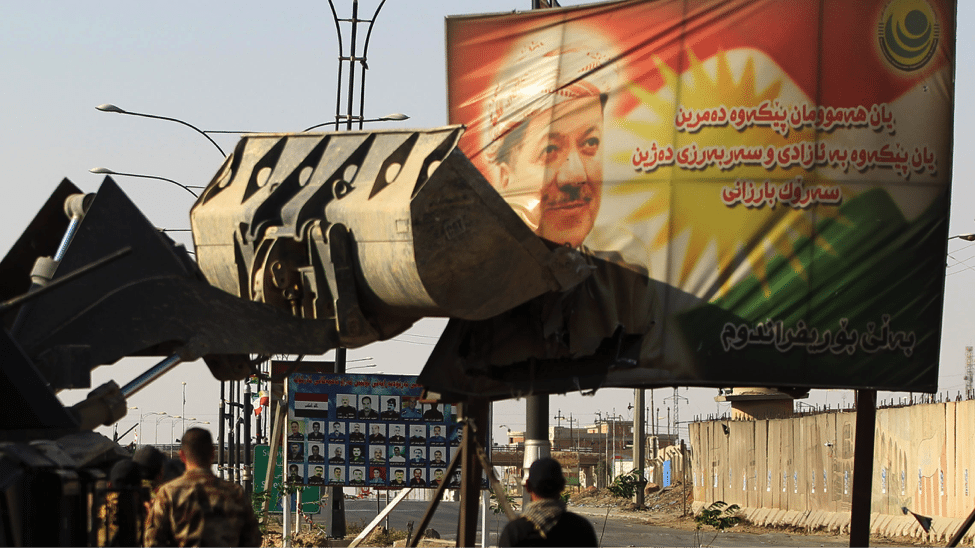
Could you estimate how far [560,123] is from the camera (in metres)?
13.8

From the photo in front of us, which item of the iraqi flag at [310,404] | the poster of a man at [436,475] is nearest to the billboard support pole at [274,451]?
the iraqi flag at [310,404]

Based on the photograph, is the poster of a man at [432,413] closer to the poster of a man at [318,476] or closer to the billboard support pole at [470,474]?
the poster of a man at [318,476]

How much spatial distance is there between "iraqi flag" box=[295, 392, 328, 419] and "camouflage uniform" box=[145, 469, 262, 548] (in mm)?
12582

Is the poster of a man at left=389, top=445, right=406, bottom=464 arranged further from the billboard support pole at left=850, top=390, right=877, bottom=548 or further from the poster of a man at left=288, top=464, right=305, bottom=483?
the billboard support pole at left=850, top=390, right=877, bottom=548

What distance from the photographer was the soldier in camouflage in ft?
21.7

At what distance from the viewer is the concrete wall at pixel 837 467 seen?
115ft

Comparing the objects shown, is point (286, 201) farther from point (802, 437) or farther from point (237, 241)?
point (802, 437)

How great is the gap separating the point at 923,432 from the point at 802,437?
31.5 feet

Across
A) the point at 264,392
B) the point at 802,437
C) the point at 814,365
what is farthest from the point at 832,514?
the point at 814,365

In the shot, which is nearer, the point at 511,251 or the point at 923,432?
the point at 511,251

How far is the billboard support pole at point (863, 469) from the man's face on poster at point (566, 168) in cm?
331

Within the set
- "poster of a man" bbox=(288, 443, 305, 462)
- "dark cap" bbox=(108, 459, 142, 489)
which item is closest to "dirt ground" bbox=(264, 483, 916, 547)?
"poster of a man" bbox=(288, 443, 305, 462)

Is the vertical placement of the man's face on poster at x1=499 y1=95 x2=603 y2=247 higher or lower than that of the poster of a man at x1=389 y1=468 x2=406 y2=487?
higher

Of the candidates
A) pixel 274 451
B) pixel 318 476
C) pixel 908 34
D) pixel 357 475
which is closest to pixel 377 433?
pixel 357 475
